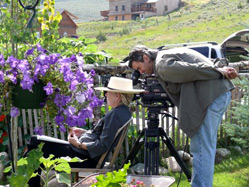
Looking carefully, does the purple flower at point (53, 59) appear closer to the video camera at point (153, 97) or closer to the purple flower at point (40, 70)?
the purple flower at point (40, 70)

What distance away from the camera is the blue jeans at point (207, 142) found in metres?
3.38

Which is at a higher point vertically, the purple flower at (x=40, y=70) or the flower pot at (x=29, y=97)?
the purple flower at (x=40, y=70)

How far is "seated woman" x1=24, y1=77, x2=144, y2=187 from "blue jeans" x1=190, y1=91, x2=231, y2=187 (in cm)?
64

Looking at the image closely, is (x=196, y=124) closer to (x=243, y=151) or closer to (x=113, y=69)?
(x=113, y=69)

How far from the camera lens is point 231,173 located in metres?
5.11

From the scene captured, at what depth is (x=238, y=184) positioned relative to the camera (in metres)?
4.73

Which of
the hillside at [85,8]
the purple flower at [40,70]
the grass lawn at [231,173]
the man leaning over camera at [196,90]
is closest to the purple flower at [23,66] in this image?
the purple flower at [40,70]

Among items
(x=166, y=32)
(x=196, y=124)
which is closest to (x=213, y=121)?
(x=196, y=124)

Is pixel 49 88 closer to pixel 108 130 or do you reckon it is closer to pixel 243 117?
pixel 108 130

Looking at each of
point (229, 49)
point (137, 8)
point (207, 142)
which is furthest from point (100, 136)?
point (137, 8)

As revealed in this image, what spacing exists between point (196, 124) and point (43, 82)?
157cm

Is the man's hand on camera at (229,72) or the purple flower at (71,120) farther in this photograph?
the man's hand on camera at (229,72)

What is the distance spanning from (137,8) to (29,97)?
88.4 metres

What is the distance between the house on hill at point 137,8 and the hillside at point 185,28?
1350 cm
